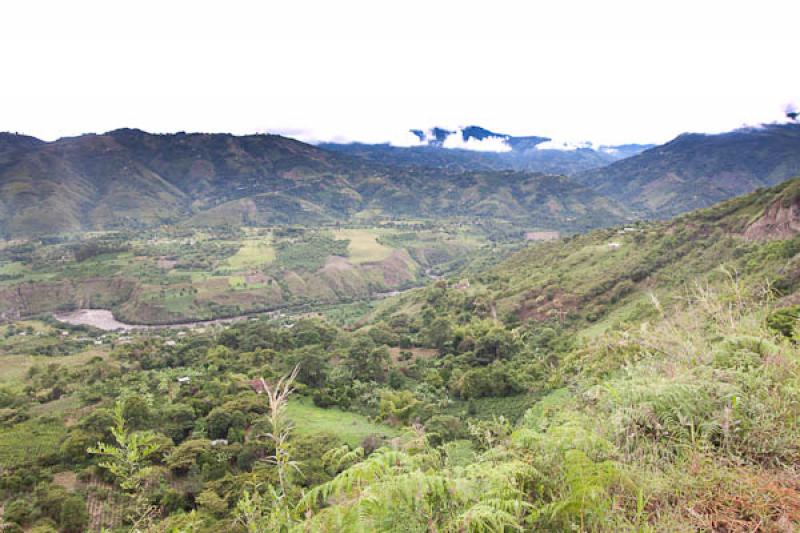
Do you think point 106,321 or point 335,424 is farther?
point 106,321

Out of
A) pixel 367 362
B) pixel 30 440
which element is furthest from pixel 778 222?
pixel 30 440

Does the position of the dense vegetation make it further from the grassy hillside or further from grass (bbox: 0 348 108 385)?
the grassy hillside

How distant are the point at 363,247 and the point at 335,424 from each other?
116 metres

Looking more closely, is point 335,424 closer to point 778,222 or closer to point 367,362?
point 367,362

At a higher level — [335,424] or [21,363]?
[335,424]

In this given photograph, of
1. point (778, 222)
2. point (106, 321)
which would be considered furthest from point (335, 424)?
point (106, 321)

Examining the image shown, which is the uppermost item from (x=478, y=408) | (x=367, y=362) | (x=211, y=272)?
(x=367, y=362)

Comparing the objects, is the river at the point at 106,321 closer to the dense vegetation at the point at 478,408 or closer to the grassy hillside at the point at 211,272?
the grassy hillside at the point at 211,272

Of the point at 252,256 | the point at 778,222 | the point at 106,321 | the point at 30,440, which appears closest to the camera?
the point at 30,440

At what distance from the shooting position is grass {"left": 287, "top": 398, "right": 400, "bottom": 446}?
26156 millimetres

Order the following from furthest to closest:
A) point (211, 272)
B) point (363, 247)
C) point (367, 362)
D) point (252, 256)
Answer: point (363, 247), point (252, 256), point (211, 272), point (367, 362)

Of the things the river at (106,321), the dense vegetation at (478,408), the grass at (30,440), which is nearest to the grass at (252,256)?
the river at (106,321)

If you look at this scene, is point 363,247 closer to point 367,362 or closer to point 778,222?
point 367,362

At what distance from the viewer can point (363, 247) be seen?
142m
